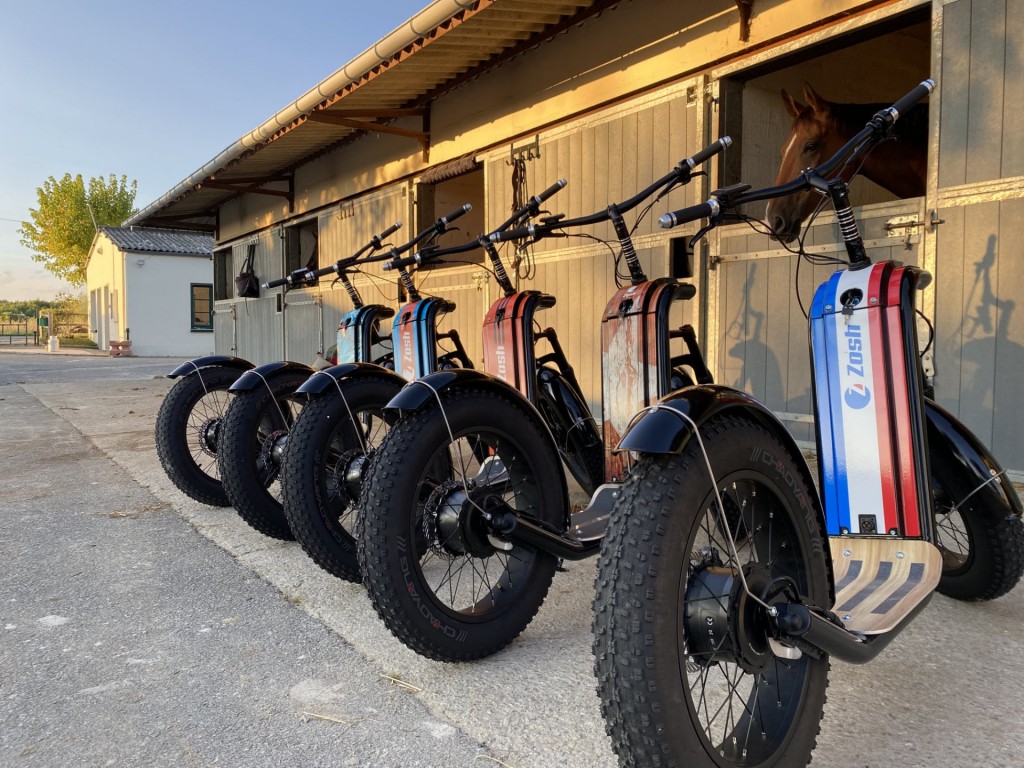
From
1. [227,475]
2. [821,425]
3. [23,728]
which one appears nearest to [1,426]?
[227,475]

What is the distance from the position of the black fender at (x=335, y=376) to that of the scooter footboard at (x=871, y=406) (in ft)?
5.06

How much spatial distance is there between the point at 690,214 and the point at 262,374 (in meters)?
2.15

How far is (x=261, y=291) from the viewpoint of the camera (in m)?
11.5

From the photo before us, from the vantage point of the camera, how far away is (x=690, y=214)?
6.23 ft

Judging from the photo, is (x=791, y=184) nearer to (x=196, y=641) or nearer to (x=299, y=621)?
(x=299, y=621)

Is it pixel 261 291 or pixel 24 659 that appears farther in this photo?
pixel 261 291

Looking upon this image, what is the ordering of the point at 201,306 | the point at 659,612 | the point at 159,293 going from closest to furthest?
the point at 659,612 → the point at 159,293 → the point at 201,306

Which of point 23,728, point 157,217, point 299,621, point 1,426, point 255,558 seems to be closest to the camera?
point 23,728

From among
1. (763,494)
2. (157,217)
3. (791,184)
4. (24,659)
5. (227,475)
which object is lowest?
(24,659)

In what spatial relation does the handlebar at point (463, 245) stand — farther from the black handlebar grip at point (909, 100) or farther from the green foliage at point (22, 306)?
the green foliage at point (22, 306)

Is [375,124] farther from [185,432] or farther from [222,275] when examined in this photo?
[222,275]

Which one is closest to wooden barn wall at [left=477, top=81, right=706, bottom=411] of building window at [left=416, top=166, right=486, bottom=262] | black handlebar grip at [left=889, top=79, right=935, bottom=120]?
building window at [left=416, top=166, right=486, bottom=262]

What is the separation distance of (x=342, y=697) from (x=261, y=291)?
34.6ft

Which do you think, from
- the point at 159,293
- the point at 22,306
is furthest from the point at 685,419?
the point at 22,306
